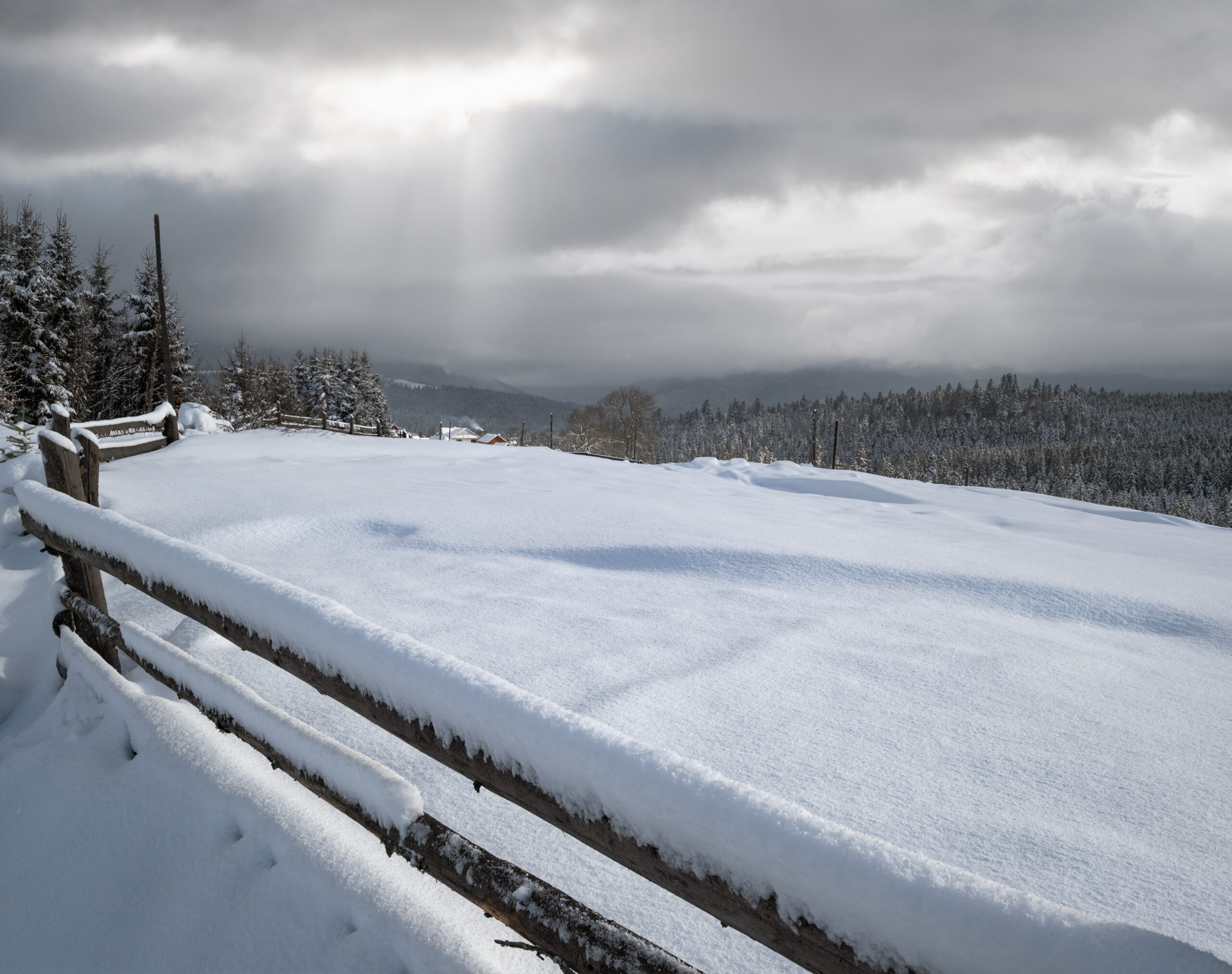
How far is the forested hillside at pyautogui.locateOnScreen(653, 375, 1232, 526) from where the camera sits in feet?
330

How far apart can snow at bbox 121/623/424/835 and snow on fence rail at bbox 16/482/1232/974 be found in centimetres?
22

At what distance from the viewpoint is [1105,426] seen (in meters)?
160

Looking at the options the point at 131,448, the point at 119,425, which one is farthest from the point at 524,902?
the point at 119,425


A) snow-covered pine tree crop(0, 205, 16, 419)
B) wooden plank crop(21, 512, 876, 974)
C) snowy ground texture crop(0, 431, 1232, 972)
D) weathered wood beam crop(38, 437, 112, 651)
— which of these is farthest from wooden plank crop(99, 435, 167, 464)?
snow-covered pine tree crop(0, 205, 16, 419)

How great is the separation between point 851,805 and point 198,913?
2.26 m

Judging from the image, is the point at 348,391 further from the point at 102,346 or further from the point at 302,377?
the point at 102,346

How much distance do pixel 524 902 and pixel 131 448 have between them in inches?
484

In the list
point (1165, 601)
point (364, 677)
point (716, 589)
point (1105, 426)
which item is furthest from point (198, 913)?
point (1105, 426)

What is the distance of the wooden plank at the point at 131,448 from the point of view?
991 centimetres

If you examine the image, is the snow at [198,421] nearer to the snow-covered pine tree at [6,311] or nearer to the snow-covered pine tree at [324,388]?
the snow-covered pine tree at [6,311]

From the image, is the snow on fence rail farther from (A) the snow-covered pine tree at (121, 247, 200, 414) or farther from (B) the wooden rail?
(A) the snow-covered pine tree at (121, 247, 200, 414)

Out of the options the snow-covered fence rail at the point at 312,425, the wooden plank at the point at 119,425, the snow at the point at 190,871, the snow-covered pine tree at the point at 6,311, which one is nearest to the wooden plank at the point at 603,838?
the snow at the point at 190,871

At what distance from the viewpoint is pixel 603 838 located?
45.4 inches

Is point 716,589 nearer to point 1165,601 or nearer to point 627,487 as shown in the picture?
point 1165,601
